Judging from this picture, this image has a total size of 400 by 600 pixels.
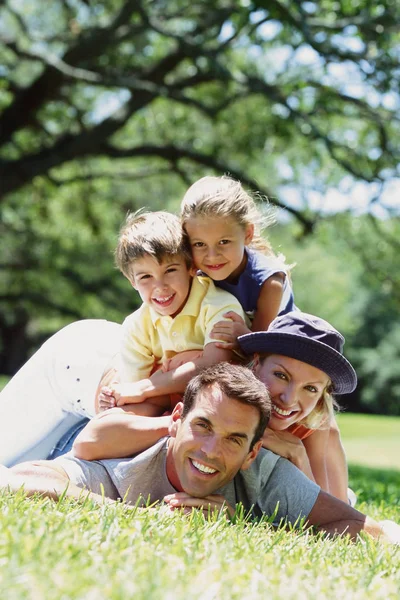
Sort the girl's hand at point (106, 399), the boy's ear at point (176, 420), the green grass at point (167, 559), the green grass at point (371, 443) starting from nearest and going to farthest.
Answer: the green grass at point (167, 559) < the boy's ear at point (176, 420) < the girl's hand at point (106, 399) < the green grass at point (371, 443)

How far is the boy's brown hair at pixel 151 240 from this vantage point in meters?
3.96

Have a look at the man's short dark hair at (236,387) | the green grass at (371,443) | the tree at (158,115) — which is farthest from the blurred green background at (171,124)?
the green grass at (371,443)

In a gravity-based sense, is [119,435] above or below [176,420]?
below

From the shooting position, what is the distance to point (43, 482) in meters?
3.31

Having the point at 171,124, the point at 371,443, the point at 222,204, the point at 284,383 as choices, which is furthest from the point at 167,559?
the point at 371,443

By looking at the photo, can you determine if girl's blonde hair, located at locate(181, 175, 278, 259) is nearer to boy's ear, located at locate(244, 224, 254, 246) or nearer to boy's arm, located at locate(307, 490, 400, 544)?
boy's ear, located at locate(244, 224, 254, 246)

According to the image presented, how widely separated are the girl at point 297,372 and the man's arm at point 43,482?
0.93m

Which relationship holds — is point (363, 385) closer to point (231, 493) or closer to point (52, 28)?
point (52, 28)

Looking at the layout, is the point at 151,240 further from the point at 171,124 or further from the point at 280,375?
the point at 171,124

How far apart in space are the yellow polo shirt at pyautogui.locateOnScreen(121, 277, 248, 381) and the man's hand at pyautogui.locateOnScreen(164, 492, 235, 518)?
80 cm

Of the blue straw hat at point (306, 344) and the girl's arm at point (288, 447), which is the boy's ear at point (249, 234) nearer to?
the blue straw hat at point (306, 344)

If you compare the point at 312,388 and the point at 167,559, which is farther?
the point at 312,388

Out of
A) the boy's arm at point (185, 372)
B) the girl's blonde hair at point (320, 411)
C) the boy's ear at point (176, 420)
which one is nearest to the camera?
the boy's ear at point (176, 420)

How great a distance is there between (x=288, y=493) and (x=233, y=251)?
1.27 m
